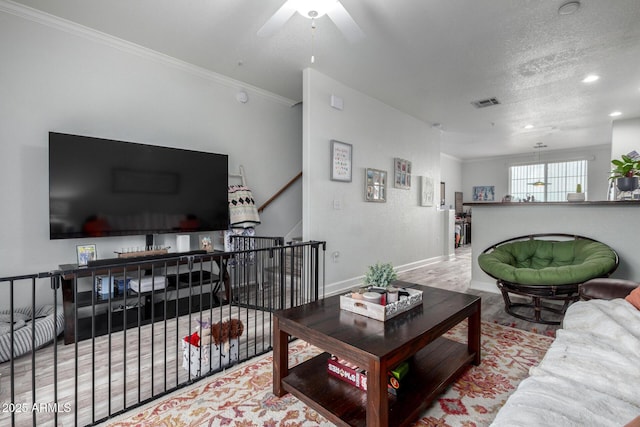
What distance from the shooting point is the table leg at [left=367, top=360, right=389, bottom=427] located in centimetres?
128

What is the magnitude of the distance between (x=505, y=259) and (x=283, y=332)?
2766mm

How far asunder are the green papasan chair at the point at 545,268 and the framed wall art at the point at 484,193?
6.70 meters

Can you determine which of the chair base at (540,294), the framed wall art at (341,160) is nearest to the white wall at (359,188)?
the framed wall art at (341,160)

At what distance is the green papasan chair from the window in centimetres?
568

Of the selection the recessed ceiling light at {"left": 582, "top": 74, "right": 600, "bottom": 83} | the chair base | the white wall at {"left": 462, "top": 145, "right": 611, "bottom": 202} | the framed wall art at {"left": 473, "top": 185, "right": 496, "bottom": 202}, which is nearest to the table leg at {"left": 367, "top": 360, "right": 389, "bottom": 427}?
the chair base

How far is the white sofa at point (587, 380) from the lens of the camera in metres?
1.00

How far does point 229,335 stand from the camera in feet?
6.93

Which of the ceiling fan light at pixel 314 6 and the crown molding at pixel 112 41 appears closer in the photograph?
the ceiling fan light at pixel 314 6

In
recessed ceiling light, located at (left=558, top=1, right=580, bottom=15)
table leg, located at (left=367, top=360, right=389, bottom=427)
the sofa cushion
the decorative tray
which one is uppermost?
recessed ceiling light, located at (left=558, top=1, right=580, bottom=15)

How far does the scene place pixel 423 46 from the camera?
3102mm

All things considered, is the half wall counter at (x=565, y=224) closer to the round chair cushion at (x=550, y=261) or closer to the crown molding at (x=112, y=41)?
the round chair cushion at (x=550, y=261)

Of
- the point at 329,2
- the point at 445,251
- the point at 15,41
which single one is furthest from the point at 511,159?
the point at 15,41

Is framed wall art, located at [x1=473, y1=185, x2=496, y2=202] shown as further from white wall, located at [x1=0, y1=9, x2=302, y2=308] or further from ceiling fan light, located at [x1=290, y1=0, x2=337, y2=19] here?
ceiling fan light, located at [x1=290, y1=0, x2=337, y2=19]

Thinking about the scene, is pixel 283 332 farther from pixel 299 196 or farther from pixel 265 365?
pixel 299 196
